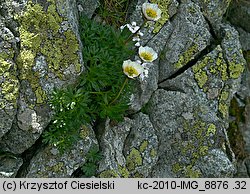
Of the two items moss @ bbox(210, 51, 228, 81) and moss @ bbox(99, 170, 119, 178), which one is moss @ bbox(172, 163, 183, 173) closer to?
moss @ bbox(99, 170, 119, 178)

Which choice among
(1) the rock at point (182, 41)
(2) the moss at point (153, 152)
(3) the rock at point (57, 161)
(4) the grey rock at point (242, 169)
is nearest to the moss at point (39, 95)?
(3) the rock at point (57, 161)

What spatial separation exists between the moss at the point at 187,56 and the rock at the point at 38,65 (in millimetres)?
1290

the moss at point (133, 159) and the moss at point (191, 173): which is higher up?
the moss at point (133, 159)

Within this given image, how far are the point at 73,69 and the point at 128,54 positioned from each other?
57cm

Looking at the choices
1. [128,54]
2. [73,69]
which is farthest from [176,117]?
[73,69]

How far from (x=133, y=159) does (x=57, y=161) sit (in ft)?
2.78

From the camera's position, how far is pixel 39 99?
4527mm

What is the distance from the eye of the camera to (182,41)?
18.0ft

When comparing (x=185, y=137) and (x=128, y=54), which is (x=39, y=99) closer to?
(x=128, y=54)

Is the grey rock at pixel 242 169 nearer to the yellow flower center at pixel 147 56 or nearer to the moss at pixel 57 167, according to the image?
the yellow flower center at pixel 147 56

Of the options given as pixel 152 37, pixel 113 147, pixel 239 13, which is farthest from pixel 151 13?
pixel 239 13

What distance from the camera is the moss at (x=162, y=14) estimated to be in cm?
542

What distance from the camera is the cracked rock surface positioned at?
4512 mm

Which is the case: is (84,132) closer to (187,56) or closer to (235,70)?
(187,56)
